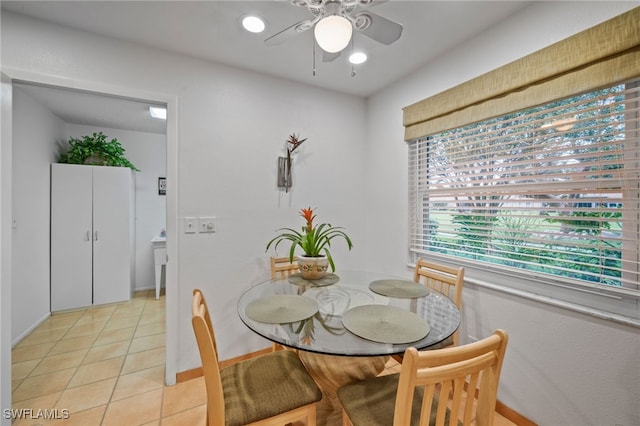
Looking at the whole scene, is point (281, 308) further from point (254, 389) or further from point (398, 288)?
point (398, 288)

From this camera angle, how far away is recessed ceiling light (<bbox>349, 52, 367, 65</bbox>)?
6.59ft

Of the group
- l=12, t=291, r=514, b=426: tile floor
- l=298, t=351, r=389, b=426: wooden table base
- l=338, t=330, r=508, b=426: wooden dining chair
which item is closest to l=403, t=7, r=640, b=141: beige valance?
l=338, t=330, r=508, b=426: wooden dining chair

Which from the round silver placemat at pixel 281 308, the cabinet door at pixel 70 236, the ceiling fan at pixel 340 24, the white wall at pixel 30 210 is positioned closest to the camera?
the ceiling fan at pixel 340 24

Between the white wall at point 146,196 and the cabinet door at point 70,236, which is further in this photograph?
the white wall at point 146,196

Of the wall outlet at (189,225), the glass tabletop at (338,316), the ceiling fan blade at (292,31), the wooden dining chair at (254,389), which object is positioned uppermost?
the ceiling fan blade at (292,31)

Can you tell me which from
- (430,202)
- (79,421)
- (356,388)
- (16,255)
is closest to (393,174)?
(430,202)

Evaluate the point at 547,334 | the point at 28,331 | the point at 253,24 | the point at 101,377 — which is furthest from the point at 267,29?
the point at 28,331

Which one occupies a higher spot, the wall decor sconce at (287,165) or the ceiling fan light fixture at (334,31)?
the ceiling fan light fixture at (334,31)

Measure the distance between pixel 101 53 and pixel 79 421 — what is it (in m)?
2.34

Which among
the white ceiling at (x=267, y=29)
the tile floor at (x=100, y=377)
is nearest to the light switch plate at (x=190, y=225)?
the tile floor at (x=100, y=377)

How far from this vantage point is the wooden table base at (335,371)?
1.50 metres

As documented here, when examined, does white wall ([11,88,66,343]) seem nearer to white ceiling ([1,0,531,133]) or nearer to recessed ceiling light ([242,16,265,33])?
white ceiling ([1,0,531,133])

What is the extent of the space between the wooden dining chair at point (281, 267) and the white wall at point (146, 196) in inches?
114

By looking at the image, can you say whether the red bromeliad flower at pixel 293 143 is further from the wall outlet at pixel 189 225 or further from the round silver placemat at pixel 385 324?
the round silver placemat at pixel 385 324
